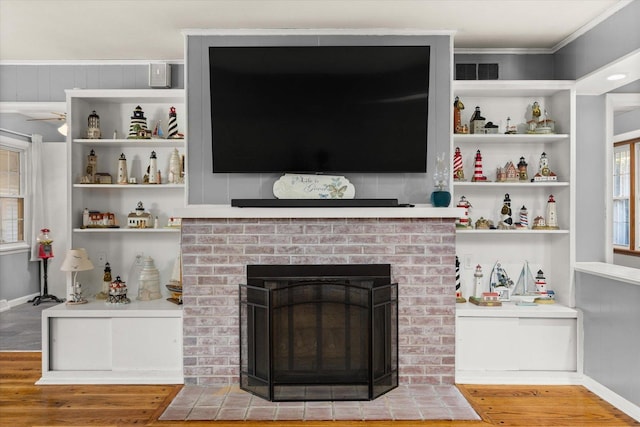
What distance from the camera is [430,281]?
3539 mm

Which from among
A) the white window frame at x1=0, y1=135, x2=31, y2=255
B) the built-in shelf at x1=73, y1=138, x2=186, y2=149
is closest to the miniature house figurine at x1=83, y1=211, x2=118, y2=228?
the built-in shelf at x1=73, y1=138, x2=186, y2=149

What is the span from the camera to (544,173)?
3893 millimetres

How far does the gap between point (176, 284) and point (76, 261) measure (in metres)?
0.74

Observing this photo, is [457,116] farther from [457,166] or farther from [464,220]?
[464,220]

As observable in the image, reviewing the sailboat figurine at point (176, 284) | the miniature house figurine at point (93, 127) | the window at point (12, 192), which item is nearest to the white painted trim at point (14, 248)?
the window at point (12, 192)

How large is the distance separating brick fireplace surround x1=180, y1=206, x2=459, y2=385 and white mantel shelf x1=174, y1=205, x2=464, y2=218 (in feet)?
0.21

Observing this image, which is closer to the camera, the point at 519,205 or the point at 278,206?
the point at 278,206

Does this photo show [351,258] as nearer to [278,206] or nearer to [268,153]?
[278,206]

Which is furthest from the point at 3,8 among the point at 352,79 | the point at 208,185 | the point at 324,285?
the point at 324,285

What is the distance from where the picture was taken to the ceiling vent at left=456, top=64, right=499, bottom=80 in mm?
3918

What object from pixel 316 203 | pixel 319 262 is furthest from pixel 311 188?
pixel 319 262

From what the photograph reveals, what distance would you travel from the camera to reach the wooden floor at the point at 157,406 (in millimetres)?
3008

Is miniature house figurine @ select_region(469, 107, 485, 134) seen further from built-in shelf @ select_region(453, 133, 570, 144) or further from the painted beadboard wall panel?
the painted beadboard wall panel

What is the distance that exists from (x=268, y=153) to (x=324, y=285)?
93 centimetres
